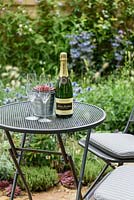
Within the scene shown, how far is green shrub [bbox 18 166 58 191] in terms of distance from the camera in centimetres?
324

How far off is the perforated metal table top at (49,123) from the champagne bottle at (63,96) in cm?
4

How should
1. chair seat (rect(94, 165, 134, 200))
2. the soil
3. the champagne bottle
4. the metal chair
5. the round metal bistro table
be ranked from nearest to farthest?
chair seat (rect(94, 165, 134, 200)) → the round metal bistro table → the champagne bottle → the metal chair → the soil

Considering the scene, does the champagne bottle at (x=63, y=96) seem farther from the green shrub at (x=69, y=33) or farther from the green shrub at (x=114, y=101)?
the green shrub at (x=69, y=33)

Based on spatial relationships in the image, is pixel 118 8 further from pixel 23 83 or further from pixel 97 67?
pixel 23 83

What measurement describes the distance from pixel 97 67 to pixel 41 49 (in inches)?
24.5

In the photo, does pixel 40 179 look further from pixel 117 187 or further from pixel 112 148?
pixel 117 187

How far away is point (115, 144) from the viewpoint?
286cm

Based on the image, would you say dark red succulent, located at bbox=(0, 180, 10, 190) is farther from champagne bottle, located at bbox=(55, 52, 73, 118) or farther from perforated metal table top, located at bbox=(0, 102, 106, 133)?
champagne bottle, located at bbox=(55, 52, 73, 118)

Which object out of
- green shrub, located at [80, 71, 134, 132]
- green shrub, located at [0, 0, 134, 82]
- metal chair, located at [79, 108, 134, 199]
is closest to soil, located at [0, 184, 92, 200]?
metal chair, located at [79, 108, 134, 199]

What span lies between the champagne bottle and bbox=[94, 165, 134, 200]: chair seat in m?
0.41

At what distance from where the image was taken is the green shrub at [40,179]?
3.24 meters

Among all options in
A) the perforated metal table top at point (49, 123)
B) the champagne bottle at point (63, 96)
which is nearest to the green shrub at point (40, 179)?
the perforated metal table top at point (49, 123)

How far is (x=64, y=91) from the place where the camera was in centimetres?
264

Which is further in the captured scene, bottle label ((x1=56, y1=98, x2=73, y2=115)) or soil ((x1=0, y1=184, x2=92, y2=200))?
soil ((x1=0, y1=184, x2=92, y2=200))
